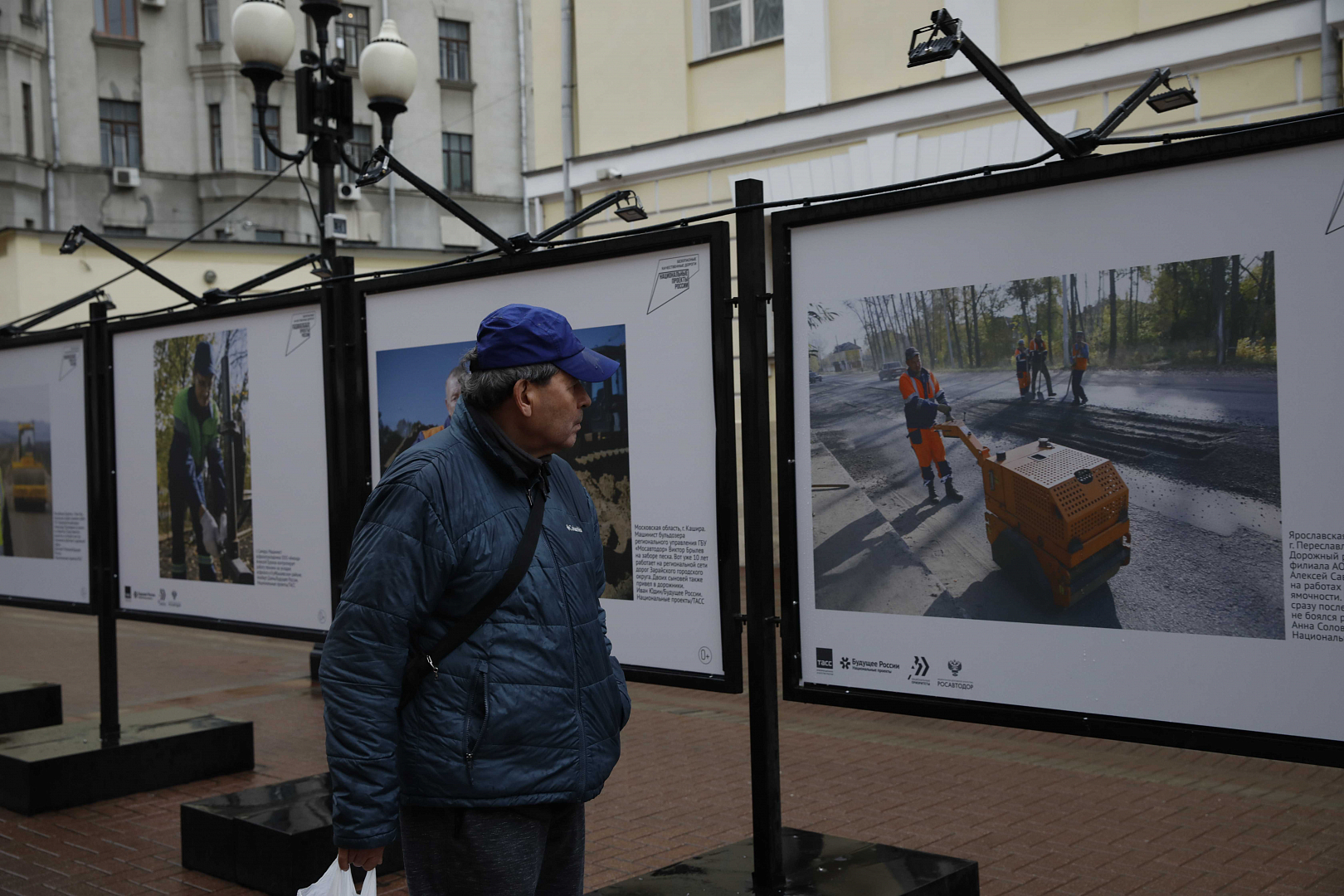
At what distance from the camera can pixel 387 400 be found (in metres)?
5.12

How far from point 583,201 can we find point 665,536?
38.1 feet

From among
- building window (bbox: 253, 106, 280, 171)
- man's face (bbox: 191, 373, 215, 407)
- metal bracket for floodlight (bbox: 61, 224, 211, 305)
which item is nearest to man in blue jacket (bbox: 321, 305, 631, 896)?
metal bracket for floodlight (bbox: 61, 224, 211, 305)

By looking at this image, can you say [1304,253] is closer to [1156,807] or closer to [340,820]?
[340,820]

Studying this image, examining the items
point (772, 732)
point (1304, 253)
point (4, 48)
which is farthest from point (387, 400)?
point (4, 48)

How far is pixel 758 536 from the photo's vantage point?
3.74m

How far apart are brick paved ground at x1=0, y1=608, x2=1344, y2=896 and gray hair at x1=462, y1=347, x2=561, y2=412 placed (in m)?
2.85

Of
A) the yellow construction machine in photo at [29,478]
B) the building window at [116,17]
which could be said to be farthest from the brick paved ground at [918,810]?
the building window at [116,17]

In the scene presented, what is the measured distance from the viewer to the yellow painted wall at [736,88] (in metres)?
13.1

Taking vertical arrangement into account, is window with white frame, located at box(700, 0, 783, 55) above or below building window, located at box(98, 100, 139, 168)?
below

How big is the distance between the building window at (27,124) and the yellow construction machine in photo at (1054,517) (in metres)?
36.3

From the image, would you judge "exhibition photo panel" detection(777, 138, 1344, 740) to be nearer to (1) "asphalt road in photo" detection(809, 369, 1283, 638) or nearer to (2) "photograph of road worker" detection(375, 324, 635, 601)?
(1) "asphalt road in photo" detection(809, 369, 1283, 638)

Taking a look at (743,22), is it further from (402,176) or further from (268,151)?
(268,151)

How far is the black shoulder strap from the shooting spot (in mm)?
2674

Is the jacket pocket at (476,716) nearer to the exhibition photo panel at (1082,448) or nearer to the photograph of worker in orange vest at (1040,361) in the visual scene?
the exhibition photo panel at (1082,448)
